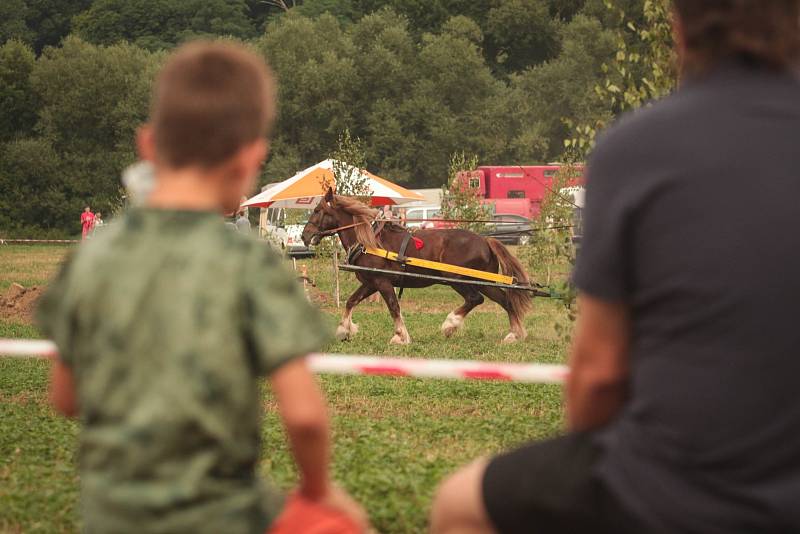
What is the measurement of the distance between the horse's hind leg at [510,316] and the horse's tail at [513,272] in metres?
0.07

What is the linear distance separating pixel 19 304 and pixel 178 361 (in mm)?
19555

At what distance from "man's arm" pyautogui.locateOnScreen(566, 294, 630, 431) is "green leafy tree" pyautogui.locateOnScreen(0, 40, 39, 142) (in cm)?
6814

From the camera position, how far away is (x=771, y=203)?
2.14 m

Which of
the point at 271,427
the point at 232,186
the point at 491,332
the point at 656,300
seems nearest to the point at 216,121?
the point at 232,186

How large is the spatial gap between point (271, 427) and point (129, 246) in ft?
19.1

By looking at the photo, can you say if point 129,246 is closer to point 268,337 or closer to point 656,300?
point 268,337

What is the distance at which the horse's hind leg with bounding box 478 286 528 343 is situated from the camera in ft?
53.3

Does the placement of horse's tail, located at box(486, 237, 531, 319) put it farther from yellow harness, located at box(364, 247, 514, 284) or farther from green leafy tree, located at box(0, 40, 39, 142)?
green leafy tree, located at box(0, 40, 39, 142)

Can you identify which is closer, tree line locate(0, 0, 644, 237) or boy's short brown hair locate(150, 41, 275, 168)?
boy's short brown hair locate(150, 41, 275, 168)

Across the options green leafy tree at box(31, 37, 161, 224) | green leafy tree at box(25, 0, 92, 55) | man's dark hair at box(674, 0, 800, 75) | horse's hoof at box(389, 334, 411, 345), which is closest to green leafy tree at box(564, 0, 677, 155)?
man's dark hair at box(674, 0, 800, 75)

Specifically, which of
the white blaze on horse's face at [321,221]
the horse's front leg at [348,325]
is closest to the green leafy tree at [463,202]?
the white blaze on horse's face at [321,221]

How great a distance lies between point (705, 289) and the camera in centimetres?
214

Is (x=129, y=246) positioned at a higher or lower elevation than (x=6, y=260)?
higher

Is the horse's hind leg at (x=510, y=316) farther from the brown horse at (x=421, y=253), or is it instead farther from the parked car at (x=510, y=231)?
the parked car at (x=510, y=231)
